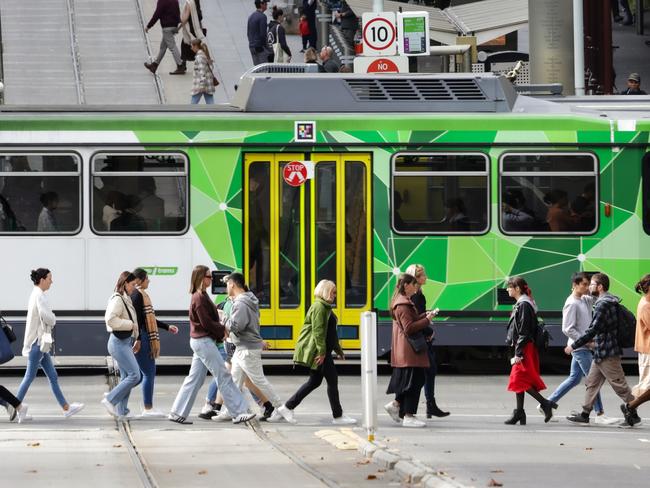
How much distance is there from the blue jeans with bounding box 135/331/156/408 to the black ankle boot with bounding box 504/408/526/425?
11.5 feet

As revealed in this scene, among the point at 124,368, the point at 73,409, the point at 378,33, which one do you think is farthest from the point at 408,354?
the point at 378,33

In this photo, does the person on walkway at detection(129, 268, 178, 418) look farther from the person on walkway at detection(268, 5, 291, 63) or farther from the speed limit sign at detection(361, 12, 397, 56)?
the person on walkway at detection(268, 5, 291, 63)

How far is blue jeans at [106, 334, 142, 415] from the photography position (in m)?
16.8

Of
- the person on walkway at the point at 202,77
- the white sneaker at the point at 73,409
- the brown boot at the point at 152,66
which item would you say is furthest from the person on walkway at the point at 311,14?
the white sneaker at the point at 73,409

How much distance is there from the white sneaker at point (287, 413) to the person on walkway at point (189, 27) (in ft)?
54.6

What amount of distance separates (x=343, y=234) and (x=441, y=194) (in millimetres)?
1249

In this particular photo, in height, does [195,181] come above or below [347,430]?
above

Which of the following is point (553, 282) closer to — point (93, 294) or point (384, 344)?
point (384, 344)

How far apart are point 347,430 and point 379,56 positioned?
9851 mm

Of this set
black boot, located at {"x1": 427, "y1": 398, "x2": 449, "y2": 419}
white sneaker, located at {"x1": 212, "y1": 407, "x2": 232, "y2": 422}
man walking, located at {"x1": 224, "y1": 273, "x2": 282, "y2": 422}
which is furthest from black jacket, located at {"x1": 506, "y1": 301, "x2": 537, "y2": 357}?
white sneaker, located at {"x1": 212, "y1": 407, "x2": 232, "y2": 422}

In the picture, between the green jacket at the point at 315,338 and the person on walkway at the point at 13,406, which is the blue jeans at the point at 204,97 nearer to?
the green jacket at the point at 315,338

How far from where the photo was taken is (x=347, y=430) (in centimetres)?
1595

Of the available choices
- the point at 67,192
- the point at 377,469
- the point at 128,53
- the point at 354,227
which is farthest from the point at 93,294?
the point at 128,53

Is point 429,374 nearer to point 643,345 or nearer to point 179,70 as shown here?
point 643,345
